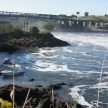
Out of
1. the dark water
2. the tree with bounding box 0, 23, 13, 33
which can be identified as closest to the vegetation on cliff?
the tree with bounding box 0, 23, 13, 33

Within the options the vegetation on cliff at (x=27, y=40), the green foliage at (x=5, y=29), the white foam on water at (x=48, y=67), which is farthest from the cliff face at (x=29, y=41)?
the white foam on water at (x=48, y=67)

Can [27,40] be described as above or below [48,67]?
below

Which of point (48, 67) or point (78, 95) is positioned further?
point (48, 67)

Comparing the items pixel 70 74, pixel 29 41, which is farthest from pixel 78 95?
pixel 29 41

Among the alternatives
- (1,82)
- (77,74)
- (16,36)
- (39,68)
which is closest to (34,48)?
(16,36)

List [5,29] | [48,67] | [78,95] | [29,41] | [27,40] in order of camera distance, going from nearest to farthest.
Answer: [78,95], [48,67], [29,41], [27,40], [5,29]

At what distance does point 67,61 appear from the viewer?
72.1m

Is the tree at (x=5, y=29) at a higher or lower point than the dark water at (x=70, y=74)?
higher

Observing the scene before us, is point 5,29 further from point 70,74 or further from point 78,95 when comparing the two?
point 78,95

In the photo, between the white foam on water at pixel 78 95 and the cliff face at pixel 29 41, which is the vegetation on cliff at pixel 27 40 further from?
the white foam on water at pixel 78 95

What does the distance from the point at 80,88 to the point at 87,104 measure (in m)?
7.83

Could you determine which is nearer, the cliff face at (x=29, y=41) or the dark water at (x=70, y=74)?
the dark water at (x=70, y=74)

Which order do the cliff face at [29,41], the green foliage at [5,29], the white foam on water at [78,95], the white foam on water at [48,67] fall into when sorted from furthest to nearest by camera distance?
the green foliage at [5,29], the cliff face at [29,41], the white foam on water at [48,67], the white foam on water at [78,95]

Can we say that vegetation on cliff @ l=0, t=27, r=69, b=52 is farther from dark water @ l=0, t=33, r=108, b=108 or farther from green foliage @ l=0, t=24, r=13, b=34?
dark water @ l=0, t=33, r=108, b=108
